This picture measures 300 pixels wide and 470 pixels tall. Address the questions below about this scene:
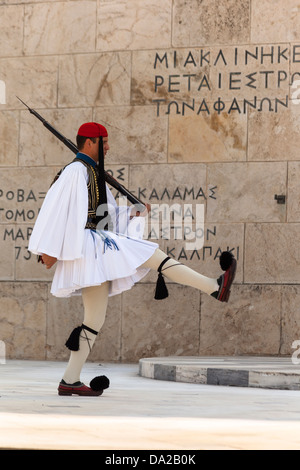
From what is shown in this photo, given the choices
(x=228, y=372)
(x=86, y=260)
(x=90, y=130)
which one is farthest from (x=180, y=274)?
(x=228, y=372)

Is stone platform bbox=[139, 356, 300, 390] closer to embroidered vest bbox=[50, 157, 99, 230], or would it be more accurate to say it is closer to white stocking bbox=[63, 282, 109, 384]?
white stocking bbox=[63, 282, 109, 384]

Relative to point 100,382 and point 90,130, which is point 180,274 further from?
point 90,130

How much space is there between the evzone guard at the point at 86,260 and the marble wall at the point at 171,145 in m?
3.61

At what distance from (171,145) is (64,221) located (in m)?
4.24

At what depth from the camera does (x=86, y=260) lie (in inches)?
277

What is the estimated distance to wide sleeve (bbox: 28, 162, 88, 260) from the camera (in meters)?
7.03

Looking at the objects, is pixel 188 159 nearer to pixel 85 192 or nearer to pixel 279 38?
pixel 279 38

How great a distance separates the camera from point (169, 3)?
11.3 m

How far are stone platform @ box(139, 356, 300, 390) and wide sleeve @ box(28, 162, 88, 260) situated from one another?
1993 millimetres

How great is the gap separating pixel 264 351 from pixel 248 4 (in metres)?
3.63

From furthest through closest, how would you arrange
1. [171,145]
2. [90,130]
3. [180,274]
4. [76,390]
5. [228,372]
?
[171,145]
[228,372]
[90,130]
[180,274]
[76,390]

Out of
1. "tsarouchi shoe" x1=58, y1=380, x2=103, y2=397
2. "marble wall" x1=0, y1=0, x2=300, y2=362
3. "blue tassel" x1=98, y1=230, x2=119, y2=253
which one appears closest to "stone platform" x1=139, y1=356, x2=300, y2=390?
"marble wall" x1=0, y1=0, x2=300, y2=362

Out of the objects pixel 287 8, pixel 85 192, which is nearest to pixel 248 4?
pixel 287 8

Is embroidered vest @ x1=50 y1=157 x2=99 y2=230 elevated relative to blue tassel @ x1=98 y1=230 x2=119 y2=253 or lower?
elevated
